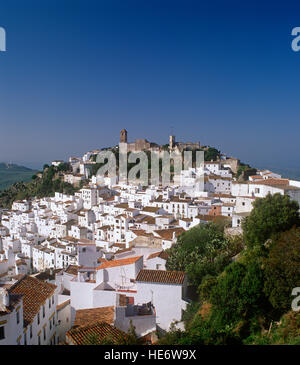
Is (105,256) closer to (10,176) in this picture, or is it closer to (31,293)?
(31,293)

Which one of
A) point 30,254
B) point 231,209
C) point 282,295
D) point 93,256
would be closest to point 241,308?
point 282,295

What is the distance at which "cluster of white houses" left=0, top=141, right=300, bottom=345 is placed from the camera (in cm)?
861

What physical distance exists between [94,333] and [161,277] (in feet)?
10.9

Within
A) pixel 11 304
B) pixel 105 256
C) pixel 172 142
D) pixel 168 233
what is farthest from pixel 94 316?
pixel 172 142

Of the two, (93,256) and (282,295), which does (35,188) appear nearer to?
(93,256)

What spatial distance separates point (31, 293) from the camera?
29.7ft

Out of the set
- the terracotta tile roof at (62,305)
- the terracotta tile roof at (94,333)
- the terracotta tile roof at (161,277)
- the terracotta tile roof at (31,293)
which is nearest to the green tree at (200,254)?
the terracotta tile roof at (161,277)

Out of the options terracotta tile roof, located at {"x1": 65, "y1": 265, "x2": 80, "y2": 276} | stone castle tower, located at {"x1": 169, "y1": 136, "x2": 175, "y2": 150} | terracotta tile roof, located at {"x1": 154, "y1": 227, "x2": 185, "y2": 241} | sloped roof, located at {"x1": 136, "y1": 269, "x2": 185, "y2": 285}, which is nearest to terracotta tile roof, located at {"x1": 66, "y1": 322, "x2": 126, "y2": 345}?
sloped roof, located at {"x1": 136, "y1": 269, "x2": 185, "y2": 285}

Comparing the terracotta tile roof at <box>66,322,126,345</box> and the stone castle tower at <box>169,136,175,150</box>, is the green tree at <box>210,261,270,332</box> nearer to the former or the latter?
the terracotta tile roof at <box>66,322,126,345</box>

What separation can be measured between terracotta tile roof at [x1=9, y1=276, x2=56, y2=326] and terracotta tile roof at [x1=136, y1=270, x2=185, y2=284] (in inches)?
116

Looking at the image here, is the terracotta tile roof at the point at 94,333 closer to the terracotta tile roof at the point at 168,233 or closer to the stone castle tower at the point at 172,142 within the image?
the terracotta tile roof at the point at 168,233

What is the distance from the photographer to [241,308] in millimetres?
7074

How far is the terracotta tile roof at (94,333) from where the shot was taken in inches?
270
